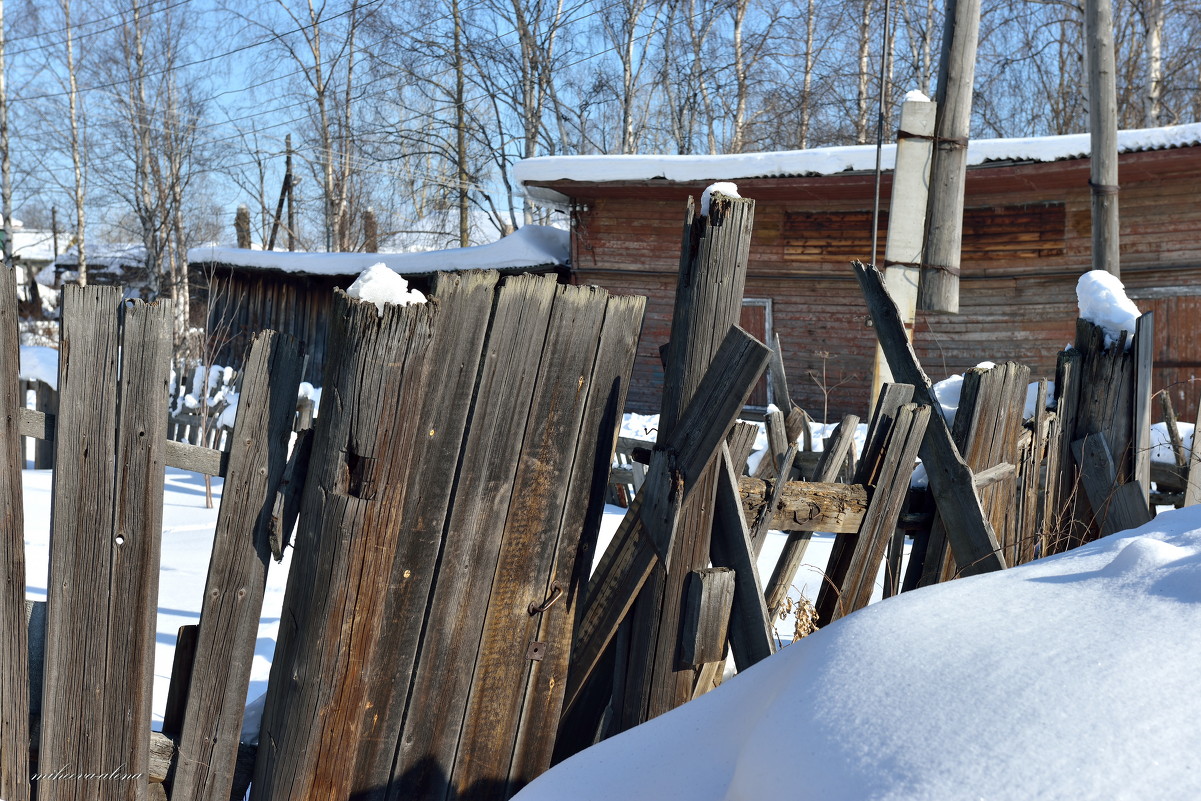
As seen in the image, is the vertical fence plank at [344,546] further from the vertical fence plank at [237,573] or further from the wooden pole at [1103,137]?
the wooden pole at [1103,137]

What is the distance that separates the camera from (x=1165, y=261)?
38.8 feet

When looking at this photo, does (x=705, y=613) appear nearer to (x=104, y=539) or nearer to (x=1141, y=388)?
(x=104, y=539)

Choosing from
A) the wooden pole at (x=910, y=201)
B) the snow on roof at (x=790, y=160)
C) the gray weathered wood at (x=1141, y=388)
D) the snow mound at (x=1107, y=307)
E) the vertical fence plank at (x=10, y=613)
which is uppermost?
the snow on roof at (x=790, y=160)

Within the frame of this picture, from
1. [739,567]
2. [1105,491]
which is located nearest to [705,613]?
[739,567]

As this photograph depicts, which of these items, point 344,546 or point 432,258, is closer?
point 344,546

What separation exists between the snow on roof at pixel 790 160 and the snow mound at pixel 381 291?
30.7 ft

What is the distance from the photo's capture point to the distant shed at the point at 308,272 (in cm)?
1588

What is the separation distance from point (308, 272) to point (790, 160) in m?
Answer: 10.2

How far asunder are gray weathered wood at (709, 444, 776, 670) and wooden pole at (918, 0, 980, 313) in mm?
4096

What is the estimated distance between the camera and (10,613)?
2.05m

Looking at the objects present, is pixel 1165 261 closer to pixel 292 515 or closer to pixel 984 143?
pixel 984 143

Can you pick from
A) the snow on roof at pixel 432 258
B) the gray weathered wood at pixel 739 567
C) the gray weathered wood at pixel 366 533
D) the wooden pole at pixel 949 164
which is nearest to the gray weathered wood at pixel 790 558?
the gray weathered wood at pixel 739 567

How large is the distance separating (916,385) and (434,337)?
158cm

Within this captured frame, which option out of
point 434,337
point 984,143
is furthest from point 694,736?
point 984,143
